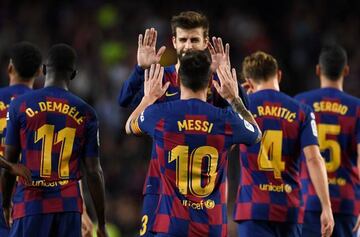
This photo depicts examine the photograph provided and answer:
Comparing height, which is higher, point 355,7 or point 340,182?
point 355,7

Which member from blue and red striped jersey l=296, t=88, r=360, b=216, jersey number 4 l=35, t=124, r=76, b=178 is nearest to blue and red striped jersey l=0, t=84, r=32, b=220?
jersey number 4 l=35, t=124, r=76, b=178

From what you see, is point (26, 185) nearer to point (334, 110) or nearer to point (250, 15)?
point (334, 110)

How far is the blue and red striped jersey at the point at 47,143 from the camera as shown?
9805mm

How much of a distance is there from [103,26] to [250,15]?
289 cm

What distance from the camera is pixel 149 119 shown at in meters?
8.97

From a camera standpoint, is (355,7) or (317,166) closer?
(317,166)

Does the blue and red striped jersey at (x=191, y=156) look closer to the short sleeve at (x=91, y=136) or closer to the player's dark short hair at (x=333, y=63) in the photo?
the short sleeve at (x=91, y=136)

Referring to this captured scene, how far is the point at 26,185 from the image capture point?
982 centimetres

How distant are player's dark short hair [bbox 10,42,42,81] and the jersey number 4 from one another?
1082 millimetres

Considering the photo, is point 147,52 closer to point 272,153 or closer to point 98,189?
point 98,189

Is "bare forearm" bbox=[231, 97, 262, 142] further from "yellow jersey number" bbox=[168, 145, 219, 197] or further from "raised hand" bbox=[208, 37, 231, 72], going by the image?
"yellow jersey number" bbox=[168, 145, 219, 197]

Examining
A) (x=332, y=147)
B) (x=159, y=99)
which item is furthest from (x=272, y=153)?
(x=159, y=99)

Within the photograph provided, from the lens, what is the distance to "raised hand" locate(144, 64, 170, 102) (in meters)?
9.31

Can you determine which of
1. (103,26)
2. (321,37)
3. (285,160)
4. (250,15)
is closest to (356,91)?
(321,37)
